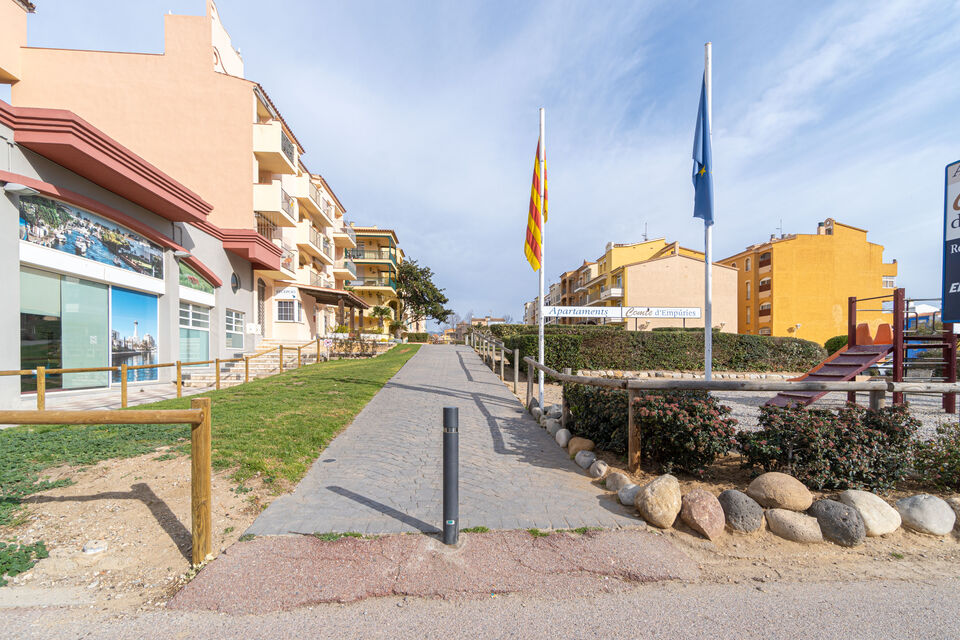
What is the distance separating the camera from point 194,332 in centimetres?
1439

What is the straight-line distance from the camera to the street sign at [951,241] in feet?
25.2

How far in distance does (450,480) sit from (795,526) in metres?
2.74

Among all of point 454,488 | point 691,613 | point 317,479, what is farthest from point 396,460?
point 691,613

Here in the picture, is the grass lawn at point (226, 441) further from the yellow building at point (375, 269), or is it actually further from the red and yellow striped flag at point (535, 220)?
the yellow building at point (375, 269)

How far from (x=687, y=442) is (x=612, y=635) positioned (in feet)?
7.63

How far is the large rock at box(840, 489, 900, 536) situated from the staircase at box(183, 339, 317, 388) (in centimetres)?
1371

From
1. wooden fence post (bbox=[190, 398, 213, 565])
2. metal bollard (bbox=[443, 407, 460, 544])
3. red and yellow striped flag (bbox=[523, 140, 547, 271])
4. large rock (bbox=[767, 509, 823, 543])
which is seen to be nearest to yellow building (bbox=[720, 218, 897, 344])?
red and yellow striped flag (bbox=[523, 140, 547, 271])

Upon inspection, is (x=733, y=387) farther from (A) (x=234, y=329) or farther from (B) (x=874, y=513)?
(A) (x=234, y=329)

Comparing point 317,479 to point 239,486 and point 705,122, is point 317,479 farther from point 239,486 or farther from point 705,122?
point 705,122

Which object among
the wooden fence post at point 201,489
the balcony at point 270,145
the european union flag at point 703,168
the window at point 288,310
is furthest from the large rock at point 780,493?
the window at point 288,310

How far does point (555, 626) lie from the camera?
2270 mm

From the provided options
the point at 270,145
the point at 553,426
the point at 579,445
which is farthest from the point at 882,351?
the point at 270,145

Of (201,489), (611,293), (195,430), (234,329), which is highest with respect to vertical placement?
(611,293)

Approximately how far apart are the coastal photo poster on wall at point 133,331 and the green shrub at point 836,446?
1414 cm
